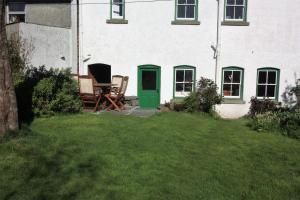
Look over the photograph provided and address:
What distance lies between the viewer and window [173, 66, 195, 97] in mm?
16375

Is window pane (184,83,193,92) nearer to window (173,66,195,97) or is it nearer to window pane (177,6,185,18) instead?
window (173,66,195,97)

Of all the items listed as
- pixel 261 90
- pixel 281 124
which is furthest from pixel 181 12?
pixel 281 124

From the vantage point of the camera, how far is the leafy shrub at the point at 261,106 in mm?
16094

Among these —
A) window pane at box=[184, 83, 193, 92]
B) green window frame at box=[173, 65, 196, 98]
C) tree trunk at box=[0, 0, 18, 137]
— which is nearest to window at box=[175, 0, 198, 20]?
green window frame at box=[173, 65, 196, 98]

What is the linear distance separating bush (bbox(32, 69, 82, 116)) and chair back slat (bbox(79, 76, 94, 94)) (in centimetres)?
30

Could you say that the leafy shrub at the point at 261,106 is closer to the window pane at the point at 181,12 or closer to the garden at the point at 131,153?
the garden at the point at 131,153

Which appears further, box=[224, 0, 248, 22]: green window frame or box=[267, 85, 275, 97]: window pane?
box=[267, 85, 275, 97]: window pane

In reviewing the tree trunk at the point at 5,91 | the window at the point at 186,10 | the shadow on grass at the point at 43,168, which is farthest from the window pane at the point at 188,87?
the tree trunk at the point at 5,91

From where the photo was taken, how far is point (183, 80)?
54.1 feet

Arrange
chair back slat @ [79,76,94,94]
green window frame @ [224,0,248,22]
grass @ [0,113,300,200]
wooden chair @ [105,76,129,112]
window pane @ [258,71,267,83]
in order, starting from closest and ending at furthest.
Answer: grass @ [0,113,300,200] → chair back slat @ [79,76,94,94] → wooden chair @ [105,76,129,112] → green window frame @ [224,0,248,22] → window pane @ [258,71,267,83]

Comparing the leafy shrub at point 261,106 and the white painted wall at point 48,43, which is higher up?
the white painted wall at point 48,43

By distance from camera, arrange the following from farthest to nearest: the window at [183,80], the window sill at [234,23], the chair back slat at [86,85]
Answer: the window at [183,80], the window sill at [234,23], the chair back slat at [86,85]

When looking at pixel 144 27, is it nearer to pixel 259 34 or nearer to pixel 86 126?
pixel 259 34

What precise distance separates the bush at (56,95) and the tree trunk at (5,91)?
3.20 meters
